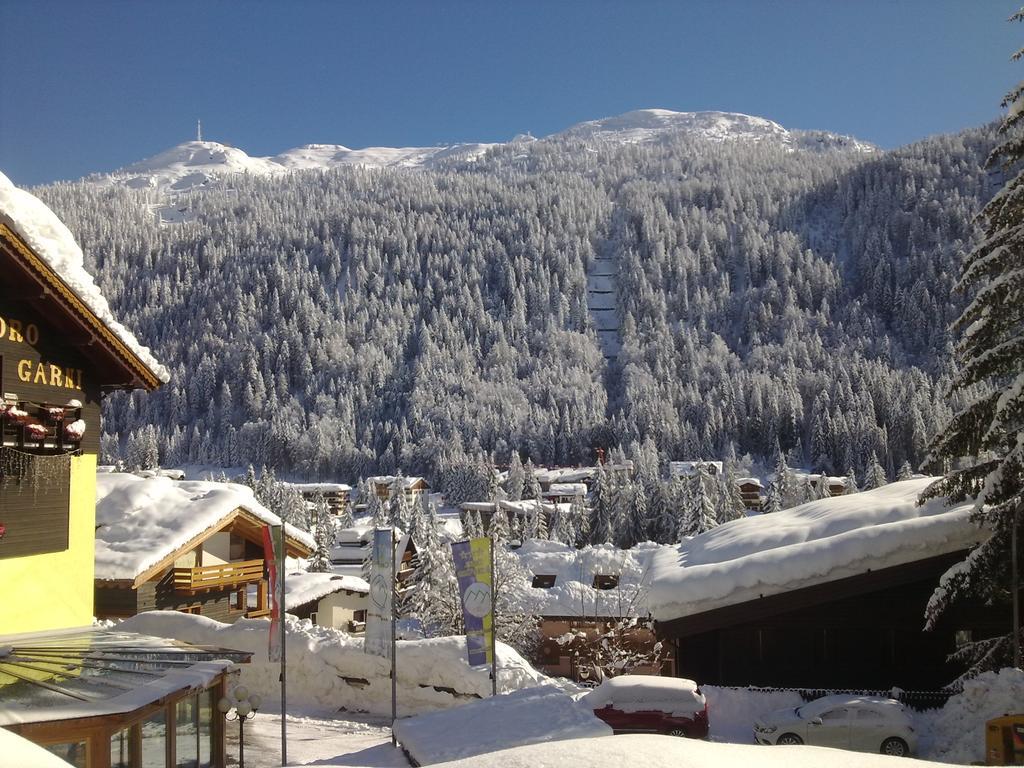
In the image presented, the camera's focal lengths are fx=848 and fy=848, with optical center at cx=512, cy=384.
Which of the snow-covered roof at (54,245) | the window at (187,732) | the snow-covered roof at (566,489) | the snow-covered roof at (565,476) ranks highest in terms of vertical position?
the snow-covered roof at (54,245)

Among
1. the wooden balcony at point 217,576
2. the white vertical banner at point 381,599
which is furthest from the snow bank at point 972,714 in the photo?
the wooden balcony at point 217,576

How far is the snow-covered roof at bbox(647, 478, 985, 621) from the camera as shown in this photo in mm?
15102

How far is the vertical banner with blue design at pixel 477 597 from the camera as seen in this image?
16.9m

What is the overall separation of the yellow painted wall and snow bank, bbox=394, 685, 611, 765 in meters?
6.30

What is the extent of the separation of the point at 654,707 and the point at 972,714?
4.94m

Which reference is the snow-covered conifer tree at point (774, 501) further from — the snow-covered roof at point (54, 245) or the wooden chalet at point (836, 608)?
the snow-covered roof at point (54, 245)

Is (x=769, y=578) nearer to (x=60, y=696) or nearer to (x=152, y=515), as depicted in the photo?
(x=60, y=696)

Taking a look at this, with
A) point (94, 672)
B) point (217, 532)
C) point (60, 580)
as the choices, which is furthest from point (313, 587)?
point (94, 672)

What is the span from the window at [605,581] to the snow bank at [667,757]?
40.9 meters

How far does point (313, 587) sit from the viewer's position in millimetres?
30297

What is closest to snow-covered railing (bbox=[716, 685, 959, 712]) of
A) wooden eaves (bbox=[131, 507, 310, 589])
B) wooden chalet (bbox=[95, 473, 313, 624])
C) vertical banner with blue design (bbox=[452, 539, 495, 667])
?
vertical banner with blue design (bbox=[452, 539, 495, 667])

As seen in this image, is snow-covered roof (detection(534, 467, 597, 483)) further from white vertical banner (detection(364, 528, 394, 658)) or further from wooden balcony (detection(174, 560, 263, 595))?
white vertical banner (detection(364, 528, 394, 658))

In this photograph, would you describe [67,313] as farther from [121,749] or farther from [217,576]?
[217,576]

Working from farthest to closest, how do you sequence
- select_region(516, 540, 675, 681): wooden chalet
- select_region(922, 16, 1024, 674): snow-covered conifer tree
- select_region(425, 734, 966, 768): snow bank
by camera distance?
1. select_region(516, 540, 675, 681): wooden chalet
2. select_region(922, 16, 1024, 674): snow-covered conifer tree
3. select_region(425, 734, 966, 768): snow bank
